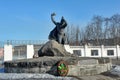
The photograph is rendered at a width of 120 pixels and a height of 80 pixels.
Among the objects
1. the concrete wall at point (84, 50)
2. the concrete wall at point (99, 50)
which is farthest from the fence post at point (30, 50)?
the concrete wall at point (99, 50)

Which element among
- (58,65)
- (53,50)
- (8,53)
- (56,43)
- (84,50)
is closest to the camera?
(58,65)

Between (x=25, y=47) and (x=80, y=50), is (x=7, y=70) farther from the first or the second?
(x=80, y=50)

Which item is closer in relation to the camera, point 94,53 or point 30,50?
point 30,50

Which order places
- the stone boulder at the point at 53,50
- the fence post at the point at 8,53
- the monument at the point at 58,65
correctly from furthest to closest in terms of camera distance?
the fence post at the point at 8,53, the stone boulder at the point at 53,50, the monument at the point at 58,65

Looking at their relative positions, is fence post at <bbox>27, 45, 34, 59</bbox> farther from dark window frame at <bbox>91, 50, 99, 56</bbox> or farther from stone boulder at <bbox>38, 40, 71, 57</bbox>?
stone boulder at <bbox>38, 40, 71, 57</bbox>

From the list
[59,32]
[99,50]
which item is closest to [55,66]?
[59,32]

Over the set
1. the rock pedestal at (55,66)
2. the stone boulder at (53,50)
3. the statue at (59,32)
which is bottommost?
the rock pedestal at (55,66)

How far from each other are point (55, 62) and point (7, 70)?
9.16 feet

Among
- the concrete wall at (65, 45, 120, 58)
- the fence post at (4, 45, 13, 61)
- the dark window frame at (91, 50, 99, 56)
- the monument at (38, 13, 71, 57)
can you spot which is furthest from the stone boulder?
the dark window frame at (91, 50, 99, 56)

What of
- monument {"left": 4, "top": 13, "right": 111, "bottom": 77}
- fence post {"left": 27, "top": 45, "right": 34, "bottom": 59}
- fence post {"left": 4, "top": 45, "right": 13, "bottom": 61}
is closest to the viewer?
monument {"left": 4, "top": 13, "right": 111, "bottom": 77}

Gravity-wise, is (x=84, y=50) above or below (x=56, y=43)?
below

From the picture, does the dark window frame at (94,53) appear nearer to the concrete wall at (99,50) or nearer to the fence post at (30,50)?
the concrete wall at (99,50)

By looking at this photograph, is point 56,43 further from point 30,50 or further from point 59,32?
point 30,50

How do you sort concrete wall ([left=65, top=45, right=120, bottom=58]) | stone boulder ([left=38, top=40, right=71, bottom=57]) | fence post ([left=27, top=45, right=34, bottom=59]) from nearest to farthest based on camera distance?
stone boulder ([left=38, top=40, right=71, bottom=57]), fence post ([left=27, top=45, right=34, bottom=59]), concrete wall ([left=65, top=45, right=120, bottom=58])
